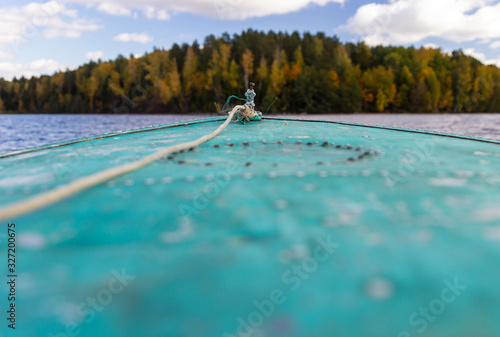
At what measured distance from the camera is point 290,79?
2469 inches

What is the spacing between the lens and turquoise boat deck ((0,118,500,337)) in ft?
4.26

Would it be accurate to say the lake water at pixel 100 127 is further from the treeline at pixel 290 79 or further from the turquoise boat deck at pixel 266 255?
the treeline at pixel 290 79

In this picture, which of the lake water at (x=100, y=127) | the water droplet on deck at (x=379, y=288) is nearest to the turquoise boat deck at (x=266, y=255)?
the water droplet on deck at (x=379, y=288)

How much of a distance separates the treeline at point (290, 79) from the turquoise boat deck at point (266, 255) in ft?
179

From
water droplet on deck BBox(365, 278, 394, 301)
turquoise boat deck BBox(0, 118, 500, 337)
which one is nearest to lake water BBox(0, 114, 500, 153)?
turquoise boat deck BBox(0, 118, 500, 337)

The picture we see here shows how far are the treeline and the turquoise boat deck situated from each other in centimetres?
5459

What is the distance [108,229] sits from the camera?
6.01 ft

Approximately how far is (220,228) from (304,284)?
544 millimetres

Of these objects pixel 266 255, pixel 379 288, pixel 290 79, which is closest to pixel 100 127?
pixel 266 255

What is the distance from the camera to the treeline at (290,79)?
199 ft

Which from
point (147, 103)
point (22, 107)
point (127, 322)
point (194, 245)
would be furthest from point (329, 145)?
point (22, 107)

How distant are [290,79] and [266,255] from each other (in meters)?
63.4

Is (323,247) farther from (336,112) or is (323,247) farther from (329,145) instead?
(336,112)

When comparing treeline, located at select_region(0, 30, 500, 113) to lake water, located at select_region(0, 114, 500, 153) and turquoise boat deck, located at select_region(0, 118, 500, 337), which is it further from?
turquoise boat deck, located at select_region(0, 118, 500, 337)
